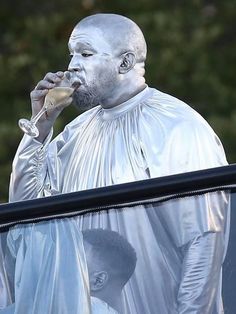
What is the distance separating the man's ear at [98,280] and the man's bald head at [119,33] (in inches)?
52.2

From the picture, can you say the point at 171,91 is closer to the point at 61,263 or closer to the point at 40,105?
the point at 40,105

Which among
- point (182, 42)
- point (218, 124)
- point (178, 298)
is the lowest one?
point (178, 298)

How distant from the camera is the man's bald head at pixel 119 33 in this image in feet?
20.5

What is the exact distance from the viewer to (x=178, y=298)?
5.13 metres

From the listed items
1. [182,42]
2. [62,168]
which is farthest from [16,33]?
[62,168]

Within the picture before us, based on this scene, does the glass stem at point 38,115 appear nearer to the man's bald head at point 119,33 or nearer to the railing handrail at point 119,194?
the man's bald head at point 119,33

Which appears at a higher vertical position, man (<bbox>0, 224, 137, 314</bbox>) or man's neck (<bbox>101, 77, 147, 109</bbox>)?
man's neck (<bbox>101, 77, 147, 109</bbox>)

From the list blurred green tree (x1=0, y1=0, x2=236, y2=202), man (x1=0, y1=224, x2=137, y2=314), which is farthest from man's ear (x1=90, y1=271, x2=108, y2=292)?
blurred green tree (x1=0, y1=0, x2=236, y2=202)

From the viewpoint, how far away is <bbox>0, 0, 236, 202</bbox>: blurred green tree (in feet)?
56.4

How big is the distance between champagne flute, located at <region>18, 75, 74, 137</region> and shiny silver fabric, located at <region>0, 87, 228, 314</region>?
0.21 feet

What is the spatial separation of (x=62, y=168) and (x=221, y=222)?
131 centimetres

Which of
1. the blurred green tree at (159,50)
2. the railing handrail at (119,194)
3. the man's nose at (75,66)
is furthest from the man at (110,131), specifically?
the blurred green tree at (159,50)

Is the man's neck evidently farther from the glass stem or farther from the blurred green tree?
the blurred green tree

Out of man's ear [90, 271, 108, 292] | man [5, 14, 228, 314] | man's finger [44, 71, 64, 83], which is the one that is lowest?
man's ear [90, 271, 108, 292]
